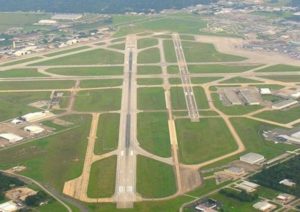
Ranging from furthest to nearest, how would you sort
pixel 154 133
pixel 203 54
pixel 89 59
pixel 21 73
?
pixel 203 54
pixel 89 59
pixel 21 73
pixel 154 133

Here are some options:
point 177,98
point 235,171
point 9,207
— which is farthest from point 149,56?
point 9,207

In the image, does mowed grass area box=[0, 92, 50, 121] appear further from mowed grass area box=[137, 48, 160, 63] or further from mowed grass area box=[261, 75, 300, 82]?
mowed grass area box=[261, 75, 300, 82]

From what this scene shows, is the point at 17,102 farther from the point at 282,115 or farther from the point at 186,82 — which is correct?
the point at 282,115

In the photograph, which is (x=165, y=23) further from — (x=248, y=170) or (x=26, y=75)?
(x=248, y=170)

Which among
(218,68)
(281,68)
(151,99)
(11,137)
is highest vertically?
(218,68)

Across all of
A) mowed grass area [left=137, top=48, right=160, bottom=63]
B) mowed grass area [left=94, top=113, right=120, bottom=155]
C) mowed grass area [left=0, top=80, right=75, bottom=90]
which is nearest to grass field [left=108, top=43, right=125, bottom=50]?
mowed grass area [left=137, top=48, right=160, bottom=63]

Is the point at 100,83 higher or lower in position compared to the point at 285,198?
higher

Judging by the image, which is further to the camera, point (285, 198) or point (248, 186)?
point (248, 186)

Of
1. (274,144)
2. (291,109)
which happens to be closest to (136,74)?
(291,109)
